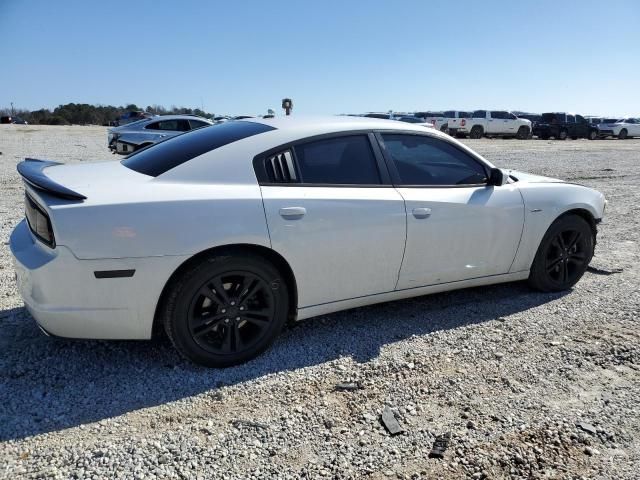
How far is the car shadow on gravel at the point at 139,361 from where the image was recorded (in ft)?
8.96

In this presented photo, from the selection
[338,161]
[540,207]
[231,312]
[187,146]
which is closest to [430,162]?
[338,161]

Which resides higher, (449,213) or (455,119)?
(455,119)

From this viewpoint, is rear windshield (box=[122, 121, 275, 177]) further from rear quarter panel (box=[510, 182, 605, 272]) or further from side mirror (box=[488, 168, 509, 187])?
rear quarter panel (box=[510, 182, 605, 272])

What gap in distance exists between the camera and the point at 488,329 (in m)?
3.78

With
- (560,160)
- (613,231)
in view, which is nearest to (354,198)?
(613,231)

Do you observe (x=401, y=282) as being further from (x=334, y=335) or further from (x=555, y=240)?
(x=555, y=240)

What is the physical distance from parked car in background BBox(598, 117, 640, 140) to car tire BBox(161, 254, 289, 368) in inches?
1504

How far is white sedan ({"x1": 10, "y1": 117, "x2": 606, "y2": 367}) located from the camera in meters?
2.77

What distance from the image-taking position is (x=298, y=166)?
3326mm

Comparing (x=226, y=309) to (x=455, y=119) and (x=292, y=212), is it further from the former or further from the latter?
(x=455, y=119)

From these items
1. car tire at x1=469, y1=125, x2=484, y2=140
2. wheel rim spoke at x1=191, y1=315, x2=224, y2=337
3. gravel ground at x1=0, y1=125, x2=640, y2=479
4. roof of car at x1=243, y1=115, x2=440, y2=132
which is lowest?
gravel ground at x1=0, y1=125, x2=640, y2=479

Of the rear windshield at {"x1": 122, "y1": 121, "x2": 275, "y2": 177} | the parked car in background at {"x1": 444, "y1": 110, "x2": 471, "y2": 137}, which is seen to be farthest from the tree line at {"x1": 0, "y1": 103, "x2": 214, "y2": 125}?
the rear windshield at {"x1": 122, "y1": 121, "x2": 275, "y2": 177}

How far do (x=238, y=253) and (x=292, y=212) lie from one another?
41 cm

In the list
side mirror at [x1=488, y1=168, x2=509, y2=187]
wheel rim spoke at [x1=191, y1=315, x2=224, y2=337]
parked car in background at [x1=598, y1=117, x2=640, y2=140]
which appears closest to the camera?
wheel rim spoke at [x1=191, y1=315, x2=224, y2=337]
